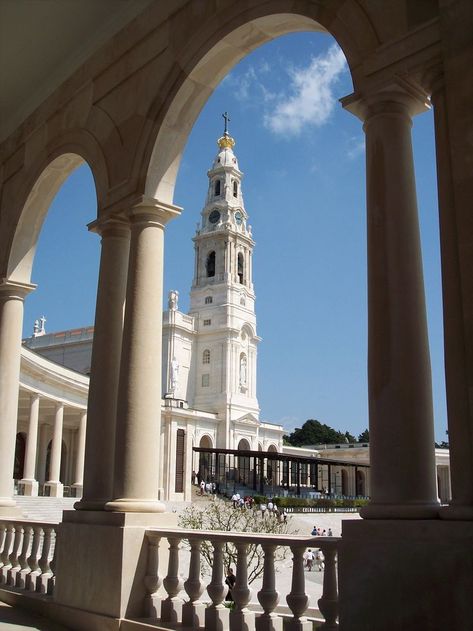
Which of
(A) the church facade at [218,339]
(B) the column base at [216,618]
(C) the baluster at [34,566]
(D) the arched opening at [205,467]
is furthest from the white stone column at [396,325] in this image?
(A) the church facade at [218,339]

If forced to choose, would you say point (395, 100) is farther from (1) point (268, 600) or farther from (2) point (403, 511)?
(1) point (268, 600)

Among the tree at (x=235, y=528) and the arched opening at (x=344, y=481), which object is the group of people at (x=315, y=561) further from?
the arched opening at (x=344, y=481)

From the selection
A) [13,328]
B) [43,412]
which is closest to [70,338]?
[43,412]

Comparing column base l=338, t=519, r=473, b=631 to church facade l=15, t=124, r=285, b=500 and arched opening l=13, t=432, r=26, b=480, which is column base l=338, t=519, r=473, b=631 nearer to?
arched opening l=13, t=432, r=26, b=480

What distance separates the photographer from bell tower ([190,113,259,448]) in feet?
481

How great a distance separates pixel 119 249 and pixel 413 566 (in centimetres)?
1061

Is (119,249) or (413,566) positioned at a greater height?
(119,249)

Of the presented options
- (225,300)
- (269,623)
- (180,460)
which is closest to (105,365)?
(269,623)

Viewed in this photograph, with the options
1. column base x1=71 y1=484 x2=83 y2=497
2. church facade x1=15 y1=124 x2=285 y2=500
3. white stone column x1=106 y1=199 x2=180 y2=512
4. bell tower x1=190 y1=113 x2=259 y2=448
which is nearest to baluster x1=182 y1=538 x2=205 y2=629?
white stone column x1=106 y1=199 x2=180 y2=512

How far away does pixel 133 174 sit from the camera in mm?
15969

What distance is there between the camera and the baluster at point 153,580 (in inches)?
511

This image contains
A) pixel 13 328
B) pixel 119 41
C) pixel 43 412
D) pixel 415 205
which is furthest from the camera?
pixel 43 412

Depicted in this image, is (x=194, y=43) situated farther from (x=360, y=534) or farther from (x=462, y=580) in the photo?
(x=462, y=580)

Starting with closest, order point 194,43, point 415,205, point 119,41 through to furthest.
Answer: point 415,205 < point 194,43 < point 119,41
